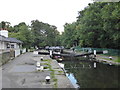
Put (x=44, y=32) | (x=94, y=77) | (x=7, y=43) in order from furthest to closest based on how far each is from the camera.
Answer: (x=44, y=32) → (x=7, y=43) → (x=94, y=77)

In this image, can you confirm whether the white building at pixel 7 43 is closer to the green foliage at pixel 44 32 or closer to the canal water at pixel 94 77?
the canal water at pixel 94 77

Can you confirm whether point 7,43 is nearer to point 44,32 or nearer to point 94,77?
point 94,77

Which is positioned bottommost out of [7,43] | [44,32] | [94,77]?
→ [94,77]

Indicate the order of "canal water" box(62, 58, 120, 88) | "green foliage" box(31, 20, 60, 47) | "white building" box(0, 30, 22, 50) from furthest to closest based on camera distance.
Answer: "green foliage" box(31, 20, 60, 47)
"white building" box(0, 30, 22, 50)
"canal water" box(62, 58, 120, 88)

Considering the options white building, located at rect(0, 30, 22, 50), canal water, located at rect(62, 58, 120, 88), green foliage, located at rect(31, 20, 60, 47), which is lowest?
canal water, located at rect(62, 58, 120, 88)

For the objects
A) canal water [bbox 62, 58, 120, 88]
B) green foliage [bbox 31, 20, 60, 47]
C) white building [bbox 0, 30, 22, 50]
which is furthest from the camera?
green foliage [bbox 31, 20, 60, 47]

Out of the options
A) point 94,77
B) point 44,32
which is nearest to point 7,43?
point 94,77

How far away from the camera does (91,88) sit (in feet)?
34.0

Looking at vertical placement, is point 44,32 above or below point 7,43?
above

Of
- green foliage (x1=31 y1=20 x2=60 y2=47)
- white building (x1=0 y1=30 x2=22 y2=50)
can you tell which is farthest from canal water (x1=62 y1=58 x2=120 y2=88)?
green foliage (x1=31 y1=20 x2=60 y2=47)

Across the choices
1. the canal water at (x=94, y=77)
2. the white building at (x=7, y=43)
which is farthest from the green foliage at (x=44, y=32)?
the canal water at (x=94, y=77)

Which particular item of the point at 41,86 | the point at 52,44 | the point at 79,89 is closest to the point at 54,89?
the point at 41,86

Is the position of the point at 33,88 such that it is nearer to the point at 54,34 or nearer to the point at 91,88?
the point at 91,88

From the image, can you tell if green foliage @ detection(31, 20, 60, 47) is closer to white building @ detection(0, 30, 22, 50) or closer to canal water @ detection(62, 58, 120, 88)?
white building @ detection(0, 30, 22, 50)
